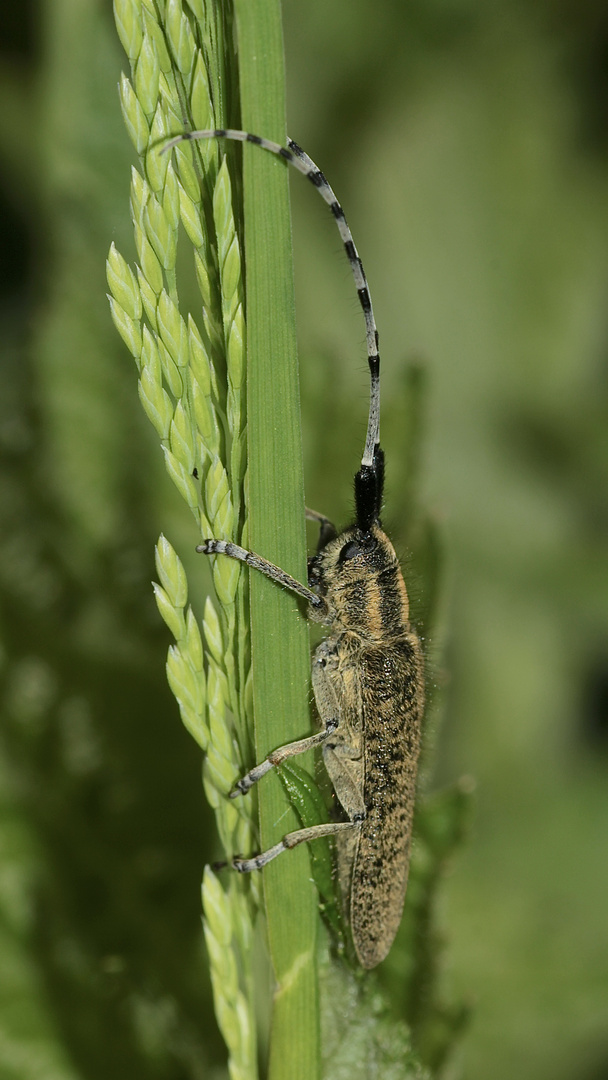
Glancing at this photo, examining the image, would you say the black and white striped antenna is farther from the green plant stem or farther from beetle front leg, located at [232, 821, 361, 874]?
beetle front leg, located at [232, 821, 361, 874]

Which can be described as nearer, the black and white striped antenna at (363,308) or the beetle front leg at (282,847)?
the black and white striped antenna at (363,308)

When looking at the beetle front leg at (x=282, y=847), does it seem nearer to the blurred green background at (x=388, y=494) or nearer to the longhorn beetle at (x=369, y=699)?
the longhorn beetle at (x=369, y=699)

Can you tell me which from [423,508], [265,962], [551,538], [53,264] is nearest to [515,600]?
[551,538]

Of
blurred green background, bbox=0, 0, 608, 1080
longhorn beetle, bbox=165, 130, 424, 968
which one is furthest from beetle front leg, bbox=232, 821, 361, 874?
blurred green background, bbox=0, 0, 608, 1080

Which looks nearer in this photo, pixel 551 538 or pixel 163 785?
pixel 163 785

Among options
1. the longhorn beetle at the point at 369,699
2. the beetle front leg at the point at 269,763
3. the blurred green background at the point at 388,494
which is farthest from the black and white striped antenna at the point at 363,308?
the beetle front leg at the point at 269,763

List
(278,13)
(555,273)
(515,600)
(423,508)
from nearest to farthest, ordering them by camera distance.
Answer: (278,13) → (423,508) → (515,600) → (555,273)

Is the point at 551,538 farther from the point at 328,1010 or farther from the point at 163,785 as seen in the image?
the point at 328,1010
